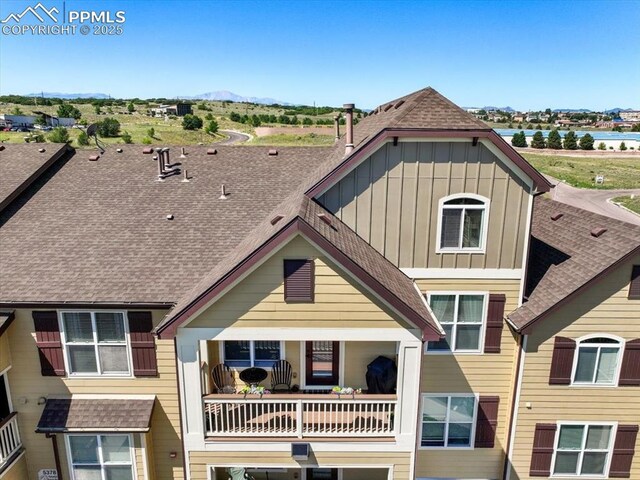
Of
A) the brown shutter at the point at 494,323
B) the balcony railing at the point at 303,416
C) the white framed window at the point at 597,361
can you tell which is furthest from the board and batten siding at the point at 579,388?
the balcony railing at the point at 303,416

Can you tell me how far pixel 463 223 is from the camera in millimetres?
10922

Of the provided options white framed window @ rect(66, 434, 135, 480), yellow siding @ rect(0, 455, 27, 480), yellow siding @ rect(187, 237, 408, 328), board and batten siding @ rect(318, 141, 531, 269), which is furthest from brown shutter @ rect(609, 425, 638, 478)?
yellow siding @ rect(0, 455, 27, 480)

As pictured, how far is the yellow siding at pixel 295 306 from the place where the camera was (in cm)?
912

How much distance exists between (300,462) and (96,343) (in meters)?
5.95

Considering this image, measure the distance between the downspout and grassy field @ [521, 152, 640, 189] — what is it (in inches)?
2603

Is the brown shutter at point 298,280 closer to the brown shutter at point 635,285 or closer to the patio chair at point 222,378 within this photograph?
the patio chair at point 222,378

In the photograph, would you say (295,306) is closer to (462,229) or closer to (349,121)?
(462,229)

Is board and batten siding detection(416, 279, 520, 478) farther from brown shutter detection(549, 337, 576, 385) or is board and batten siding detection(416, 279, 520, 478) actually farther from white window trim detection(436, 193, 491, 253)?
brown shutter detection(549, 337, 576, 385)

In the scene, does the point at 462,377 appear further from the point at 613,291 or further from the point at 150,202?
the point at 150,202

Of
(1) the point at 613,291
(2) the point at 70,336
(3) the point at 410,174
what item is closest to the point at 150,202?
(2) the point at 70,336

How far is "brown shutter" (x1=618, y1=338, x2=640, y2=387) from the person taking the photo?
10742 millimetres

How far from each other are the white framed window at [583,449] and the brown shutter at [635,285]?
148 inches

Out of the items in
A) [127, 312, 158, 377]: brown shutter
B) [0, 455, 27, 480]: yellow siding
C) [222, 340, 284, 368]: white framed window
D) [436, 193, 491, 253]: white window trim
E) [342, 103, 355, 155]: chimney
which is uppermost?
[342, 103, 355, 155]: chimney

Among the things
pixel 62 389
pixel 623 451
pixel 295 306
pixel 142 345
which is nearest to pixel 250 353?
pixel 142 345
